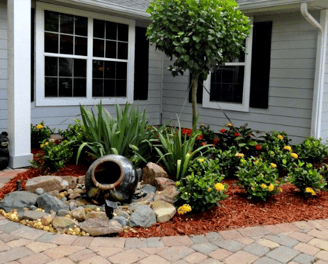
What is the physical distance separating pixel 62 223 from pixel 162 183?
4.22 ft

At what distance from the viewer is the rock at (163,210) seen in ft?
11.2

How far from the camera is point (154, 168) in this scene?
4.38 meters

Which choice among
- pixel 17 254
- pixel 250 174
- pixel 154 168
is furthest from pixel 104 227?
pixel 250 174

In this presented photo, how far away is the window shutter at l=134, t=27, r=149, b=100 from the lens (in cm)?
817

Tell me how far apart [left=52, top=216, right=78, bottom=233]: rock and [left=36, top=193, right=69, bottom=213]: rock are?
305 millimetres

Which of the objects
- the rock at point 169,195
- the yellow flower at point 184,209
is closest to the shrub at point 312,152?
the rock at point 169,195

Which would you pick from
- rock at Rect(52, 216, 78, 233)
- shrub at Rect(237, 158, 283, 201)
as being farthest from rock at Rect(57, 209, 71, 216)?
shrub at Rect(237, 158, 283, 201)

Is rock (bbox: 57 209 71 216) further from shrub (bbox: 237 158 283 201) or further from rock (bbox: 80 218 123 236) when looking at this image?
shrub (bbox: 237 158 283 201)

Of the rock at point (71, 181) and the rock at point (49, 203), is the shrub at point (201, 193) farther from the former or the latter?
the rock at point (71, 181)

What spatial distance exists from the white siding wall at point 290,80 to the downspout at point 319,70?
0.46 feet

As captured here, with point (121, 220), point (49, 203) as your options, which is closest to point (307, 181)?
point (121, 220)

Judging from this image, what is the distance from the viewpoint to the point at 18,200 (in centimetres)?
366

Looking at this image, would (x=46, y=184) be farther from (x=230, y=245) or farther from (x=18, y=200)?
(x=230, y=245)

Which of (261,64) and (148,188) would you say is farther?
(261,64)
